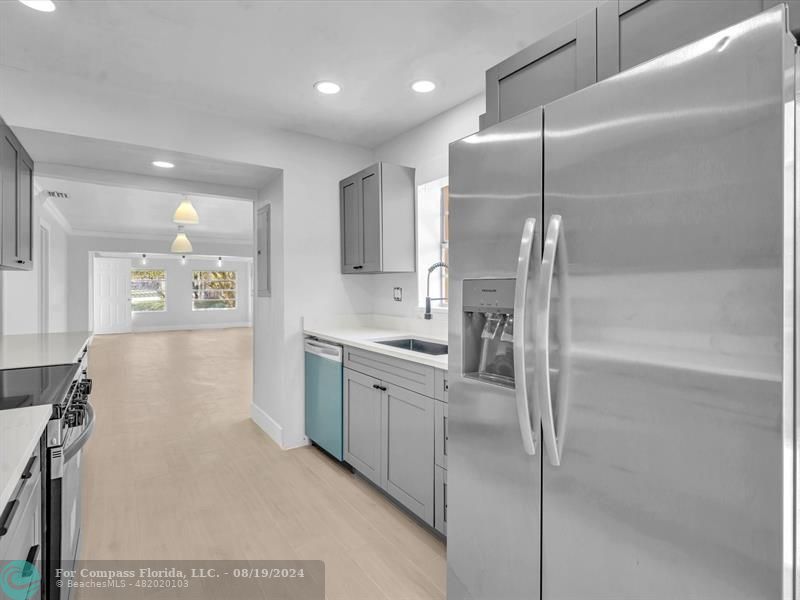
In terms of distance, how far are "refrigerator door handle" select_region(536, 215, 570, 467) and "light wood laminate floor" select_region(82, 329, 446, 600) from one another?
1137mm

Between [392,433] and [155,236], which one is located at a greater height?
[155,236]

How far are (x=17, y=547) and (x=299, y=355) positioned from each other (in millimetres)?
2611

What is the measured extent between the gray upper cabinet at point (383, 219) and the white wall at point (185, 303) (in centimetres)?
1042

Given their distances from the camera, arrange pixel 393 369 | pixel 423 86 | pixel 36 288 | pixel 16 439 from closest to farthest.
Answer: pixel 16 439
pixel 393 369
pixel 423 86
pixel 36 288

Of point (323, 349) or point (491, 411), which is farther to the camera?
point (323, 349)

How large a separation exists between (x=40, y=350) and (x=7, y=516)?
81.0 inches

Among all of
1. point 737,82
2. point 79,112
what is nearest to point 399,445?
point 737,82

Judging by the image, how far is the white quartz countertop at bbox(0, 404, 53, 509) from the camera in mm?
885

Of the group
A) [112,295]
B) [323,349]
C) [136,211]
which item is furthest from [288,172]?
[112,295]

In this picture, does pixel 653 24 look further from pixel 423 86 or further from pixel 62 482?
pixel 62 482

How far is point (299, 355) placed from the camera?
3.64 m

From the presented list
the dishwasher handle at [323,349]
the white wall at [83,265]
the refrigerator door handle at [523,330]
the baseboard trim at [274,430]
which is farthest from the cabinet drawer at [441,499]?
the white wall at [83,265]

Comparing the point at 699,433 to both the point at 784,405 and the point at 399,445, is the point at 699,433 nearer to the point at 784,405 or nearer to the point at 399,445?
the point at 784,405

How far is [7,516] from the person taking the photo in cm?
95
